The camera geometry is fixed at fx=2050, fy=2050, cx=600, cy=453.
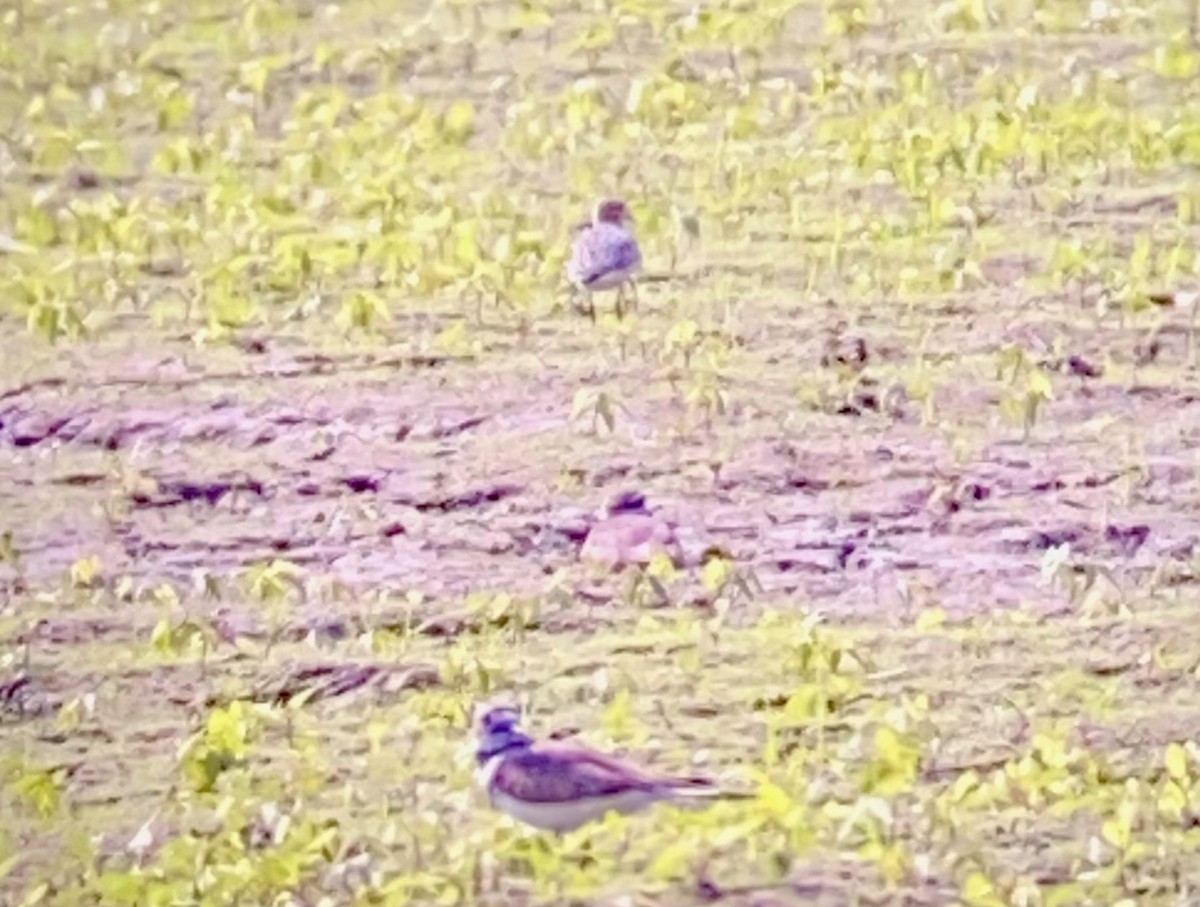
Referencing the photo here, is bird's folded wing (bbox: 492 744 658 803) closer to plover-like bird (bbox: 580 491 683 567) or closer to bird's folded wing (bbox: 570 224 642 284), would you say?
plover-like bird (bbox: 580 491 683 567)

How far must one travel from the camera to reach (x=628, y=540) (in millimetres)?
2447

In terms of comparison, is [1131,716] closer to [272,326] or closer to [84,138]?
[272,326]

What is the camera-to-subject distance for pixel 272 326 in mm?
2486

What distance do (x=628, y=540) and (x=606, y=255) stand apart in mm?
343

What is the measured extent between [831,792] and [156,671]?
2.67 feet

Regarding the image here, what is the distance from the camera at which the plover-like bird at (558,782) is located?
2361 mm

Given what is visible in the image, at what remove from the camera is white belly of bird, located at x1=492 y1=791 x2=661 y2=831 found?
2.36 m

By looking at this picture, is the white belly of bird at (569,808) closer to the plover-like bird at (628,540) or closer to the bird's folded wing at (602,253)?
the plover-like bird at (628,540)

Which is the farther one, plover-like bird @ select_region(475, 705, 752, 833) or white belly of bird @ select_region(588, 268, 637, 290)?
white belly of bird @ select_region(588, 268, 637, 290)

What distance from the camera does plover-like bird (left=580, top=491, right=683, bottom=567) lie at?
244 cm

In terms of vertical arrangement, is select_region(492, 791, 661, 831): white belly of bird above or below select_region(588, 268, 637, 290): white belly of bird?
below

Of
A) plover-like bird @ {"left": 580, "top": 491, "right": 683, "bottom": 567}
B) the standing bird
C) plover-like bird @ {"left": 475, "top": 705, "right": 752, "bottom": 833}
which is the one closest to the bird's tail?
plover-like bird @ {"left": 475, "top": 705, "right": 752, "bottom": 833}

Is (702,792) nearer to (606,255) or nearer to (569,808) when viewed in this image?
(569,808)

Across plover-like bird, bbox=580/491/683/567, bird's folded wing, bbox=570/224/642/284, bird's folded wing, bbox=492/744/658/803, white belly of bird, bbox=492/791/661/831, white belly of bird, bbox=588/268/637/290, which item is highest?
bird's folded wing, bbox=570/224/642/284
